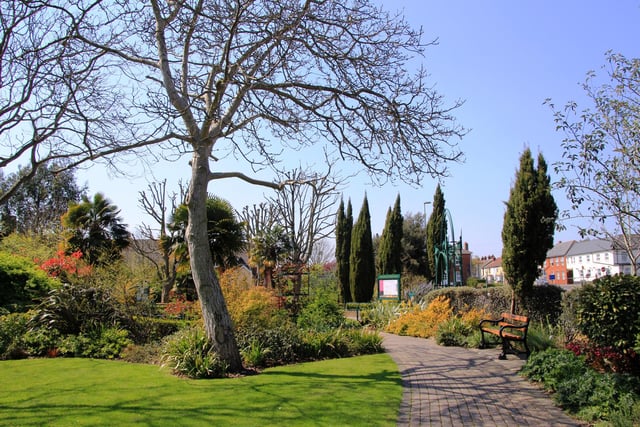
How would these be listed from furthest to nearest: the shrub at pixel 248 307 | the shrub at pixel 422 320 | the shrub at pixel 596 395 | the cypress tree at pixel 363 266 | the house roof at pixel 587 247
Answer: the house roof at pixel 587 247, the cypress tree at pixel 363 266, the shrub at pixel 422 320, the shrub at pixel 248 307, the shrub at pixel 596 395

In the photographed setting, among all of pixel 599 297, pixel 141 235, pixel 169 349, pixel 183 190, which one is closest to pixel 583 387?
pixel 599 297

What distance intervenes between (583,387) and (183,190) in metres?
20.5

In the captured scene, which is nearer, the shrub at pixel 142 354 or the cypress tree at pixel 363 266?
the shrub at pixel 142 354

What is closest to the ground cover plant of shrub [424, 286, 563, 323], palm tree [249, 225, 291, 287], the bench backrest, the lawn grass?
the bench backrest

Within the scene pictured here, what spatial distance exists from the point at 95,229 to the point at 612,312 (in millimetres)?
17507

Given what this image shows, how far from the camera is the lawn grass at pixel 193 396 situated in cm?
551

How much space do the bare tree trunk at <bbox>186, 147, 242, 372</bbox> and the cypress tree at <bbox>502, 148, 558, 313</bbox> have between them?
948 cm

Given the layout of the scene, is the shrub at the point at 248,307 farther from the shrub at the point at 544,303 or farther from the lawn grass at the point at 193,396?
the shrub at the point at 544,303

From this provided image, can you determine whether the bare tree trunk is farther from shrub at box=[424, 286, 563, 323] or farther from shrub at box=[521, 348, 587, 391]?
shrub at box=[424, 286, 563, 323]

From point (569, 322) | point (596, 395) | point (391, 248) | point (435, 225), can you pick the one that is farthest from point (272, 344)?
point (435, 225)

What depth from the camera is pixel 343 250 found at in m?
34.0

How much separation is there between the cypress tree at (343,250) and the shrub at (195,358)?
25.2 metres

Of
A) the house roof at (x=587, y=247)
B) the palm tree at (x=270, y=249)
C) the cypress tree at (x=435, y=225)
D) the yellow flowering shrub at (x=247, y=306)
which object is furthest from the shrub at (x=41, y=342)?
the house roof at (x=587, y=247)

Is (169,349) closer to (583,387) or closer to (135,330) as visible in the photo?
(135,330)
